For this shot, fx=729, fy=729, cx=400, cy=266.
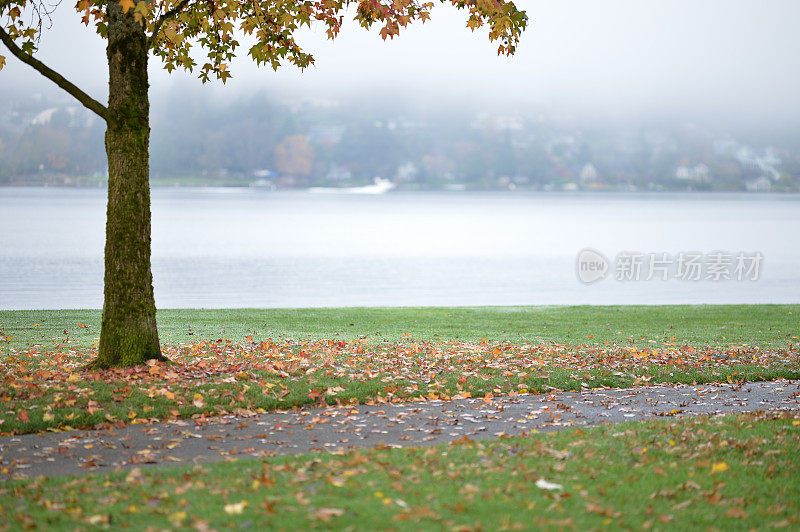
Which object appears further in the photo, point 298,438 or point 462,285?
point 462,285

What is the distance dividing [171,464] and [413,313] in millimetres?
17145

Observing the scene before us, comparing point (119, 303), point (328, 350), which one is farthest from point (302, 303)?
point (119, 303)

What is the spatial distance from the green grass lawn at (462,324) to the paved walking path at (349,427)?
652cm

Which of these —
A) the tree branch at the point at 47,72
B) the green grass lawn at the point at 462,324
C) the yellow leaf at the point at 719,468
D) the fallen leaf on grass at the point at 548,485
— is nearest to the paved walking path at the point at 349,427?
the fallen leaf on grass at the point at 548,485

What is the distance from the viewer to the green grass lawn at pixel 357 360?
9.44m

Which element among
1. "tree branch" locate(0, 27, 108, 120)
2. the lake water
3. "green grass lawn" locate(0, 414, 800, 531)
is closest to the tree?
"tree branch" locate(0, 27, 108, 120)

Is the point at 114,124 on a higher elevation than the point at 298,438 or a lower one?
higher

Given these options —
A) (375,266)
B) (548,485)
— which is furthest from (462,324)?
(375,266)

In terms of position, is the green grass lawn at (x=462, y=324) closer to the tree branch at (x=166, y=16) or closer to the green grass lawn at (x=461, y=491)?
the tree branch at (x=166, y=16)

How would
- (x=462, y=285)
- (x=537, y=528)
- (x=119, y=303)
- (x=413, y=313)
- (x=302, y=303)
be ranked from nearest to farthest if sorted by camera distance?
(x=537, y=528)
(x=119, y=303)
(x=413, y=313)
(x=302, y=303)
(x=462, y=285)

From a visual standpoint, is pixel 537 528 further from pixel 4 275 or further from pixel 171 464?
pixel 4 275

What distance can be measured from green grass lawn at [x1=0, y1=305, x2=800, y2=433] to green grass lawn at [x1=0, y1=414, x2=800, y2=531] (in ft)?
9.18

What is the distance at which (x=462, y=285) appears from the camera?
52438 mm

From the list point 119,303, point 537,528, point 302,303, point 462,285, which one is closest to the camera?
point 537,528
